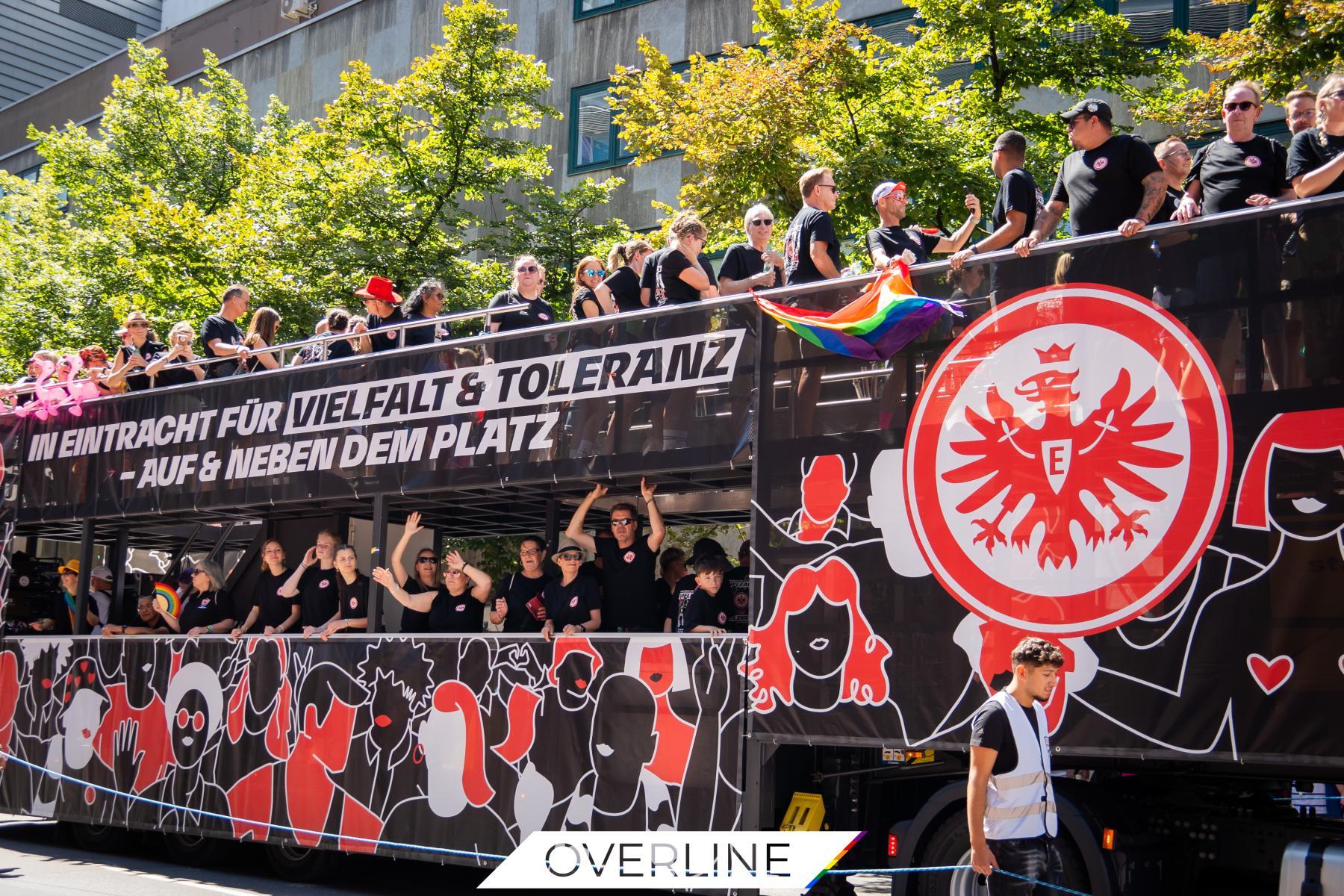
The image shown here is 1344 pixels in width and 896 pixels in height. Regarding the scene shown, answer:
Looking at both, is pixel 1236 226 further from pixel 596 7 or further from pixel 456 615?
pixel 596 7

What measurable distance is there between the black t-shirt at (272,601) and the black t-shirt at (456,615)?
1782 mm

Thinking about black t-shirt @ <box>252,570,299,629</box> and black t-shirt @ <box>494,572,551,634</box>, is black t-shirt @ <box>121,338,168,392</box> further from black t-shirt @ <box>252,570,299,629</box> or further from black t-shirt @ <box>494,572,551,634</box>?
black t-shirt @ <box>494,572,551,634</box>

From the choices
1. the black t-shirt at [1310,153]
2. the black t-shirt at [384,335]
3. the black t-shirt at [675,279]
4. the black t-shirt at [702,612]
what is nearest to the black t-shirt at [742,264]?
the black t-shirt at [675,279]

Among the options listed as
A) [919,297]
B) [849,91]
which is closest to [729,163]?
[849,91]

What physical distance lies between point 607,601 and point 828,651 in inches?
90.0

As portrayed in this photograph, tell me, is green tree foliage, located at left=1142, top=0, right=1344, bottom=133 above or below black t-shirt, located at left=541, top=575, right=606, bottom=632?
above

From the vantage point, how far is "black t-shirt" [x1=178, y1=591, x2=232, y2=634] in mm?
11773

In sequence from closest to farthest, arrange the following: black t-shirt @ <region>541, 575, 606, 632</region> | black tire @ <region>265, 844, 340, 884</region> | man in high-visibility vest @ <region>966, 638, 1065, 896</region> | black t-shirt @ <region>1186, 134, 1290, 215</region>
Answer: man in high-visibility vest @ <region>966, 638, 1065, 896</region> → black t-shirt @ <region>1186, 134, 1290, 215</region> → black t-shirt @ <region>541, 575, 606, 632</region> → black tire @ <region>265, 844, 340, 884</region>

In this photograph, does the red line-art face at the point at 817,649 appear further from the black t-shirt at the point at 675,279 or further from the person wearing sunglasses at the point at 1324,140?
the person wearing sunglasses at the point at 1324,140

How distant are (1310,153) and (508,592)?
5975 mm

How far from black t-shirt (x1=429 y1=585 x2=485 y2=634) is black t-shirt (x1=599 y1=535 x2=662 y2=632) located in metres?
1.25

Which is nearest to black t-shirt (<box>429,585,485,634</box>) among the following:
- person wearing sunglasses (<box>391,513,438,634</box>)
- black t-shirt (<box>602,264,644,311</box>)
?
person wearing sunglasses (<box>391,513,438,634</box>)

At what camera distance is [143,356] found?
12.6 m

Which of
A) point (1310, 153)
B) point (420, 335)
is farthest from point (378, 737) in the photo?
point (1310, 153)
